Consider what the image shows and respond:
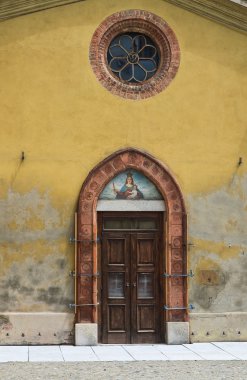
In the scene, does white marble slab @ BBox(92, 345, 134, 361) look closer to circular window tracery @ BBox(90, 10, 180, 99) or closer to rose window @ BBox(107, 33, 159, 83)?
circular window tracery @ BBox(90, 10, 180, 99)

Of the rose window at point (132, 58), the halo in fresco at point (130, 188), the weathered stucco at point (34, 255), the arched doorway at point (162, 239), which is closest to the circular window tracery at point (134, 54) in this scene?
the rose window at point (132, 58)

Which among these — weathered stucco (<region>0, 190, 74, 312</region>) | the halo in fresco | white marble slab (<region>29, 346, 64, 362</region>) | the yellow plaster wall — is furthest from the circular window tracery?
white marble slab (<region>29, 346, 64, 362</region>)

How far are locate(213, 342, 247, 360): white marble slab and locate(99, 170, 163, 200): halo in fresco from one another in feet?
10.0

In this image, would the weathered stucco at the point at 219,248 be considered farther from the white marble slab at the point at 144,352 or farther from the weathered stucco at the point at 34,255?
the weathered stucco at the point at 34,255

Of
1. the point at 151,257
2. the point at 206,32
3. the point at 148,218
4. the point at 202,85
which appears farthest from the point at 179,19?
the point at 151,257

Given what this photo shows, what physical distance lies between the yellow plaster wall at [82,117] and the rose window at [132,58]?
0.52m

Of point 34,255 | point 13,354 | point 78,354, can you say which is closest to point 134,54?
point 34,255

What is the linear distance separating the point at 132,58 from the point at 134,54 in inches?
3.6

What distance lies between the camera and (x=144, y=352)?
36.2 feet

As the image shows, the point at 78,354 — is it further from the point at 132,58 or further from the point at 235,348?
the point at 132,58

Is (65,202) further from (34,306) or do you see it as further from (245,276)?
(245,276)

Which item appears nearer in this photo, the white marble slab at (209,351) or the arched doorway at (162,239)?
the white marble slab at (209,351)

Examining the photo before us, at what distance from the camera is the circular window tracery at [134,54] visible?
12.0 metres

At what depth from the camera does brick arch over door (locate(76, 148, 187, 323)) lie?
11625 mm
